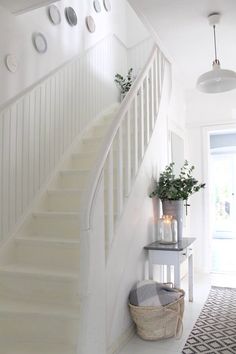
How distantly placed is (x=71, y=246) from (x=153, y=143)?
1.48 m

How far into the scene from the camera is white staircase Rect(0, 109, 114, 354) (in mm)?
2129

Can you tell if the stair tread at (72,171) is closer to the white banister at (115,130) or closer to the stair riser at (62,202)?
the stair riser at (62,202)

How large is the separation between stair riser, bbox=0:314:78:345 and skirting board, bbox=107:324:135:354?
1.20ft

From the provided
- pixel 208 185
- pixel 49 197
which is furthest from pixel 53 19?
pixel 208 185

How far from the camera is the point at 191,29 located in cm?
316

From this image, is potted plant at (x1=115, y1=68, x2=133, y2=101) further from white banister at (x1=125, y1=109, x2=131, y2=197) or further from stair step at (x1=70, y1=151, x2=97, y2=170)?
white banister at (x1=125, y1=109, x2=131, y2=197)

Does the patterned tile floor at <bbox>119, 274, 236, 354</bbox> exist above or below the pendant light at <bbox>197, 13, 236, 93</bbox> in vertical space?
below

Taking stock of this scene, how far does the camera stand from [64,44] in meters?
3.81

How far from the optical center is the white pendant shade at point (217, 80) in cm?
276

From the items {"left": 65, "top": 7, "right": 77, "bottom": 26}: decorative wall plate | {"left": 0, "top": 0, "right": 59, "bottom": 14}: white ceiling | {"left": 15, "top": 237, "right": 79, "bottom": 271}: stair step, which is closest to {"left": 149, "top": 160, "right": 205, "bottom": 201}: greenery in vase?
{"left": 15, "top": 237, "right": 79, "bottom": 271}: stair step

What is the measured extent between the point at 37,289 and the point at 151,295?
35.1 inches

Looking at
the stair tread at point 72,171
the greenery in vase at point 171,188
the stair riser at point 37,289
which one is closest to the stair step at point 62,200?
the stair tread at point 72,171

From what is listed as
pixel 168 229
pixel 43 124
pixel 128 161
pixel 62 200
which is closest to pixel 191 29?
pixel 128 161

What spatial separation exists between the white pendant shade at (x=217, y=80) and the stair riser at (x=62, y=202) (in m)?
1.54
